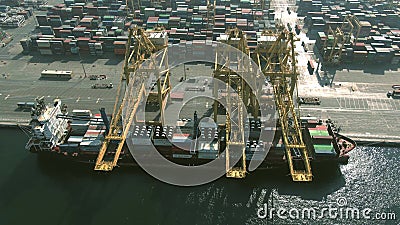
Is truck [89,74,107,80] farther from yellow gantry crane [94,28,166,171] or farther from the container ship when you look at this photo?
the container ship

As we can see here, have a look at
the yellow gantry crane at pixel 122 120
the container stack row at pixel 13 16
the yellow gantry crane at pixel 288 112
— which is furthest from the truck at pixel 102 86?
the container stack row at pixel 13 16

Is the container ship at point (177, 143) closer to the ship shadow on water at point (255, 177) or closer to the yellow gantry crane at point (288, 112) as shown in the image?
the ship shadow on water at point (255, 177)

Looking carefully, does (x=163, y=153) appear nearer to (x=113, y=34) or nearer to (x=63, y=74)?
(x=63, y=74)

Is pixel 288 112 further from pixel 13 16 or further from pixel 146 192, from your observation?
pixel 13 16

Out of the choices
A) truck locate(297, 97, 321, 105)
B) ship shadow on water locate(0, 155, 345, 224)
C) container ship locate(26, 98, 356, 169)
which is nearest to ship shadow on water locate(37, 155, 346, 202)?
ship shadow on water locate(0, 155, 345, 224)

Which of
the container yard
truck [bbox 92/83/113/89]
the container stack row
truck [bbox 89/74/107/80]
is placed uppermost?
the container stack row

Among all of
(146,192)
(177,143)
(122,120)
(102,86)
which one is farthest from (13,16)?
(146,192)

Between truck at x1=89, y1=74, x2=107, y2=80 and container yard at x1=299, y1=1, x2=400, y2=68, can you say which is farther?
container yard at x1=299, y1=1, x2=400, y2=68
